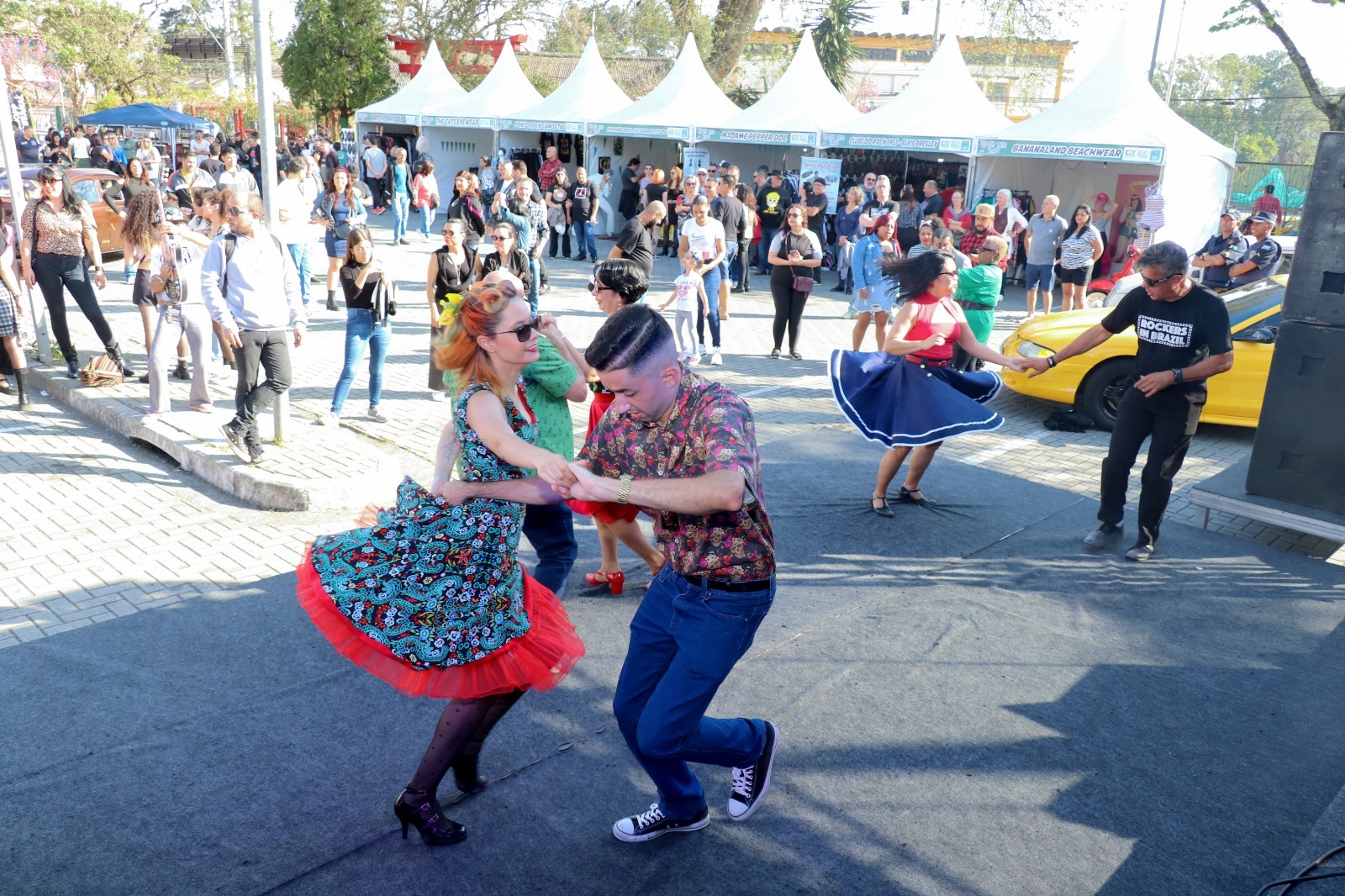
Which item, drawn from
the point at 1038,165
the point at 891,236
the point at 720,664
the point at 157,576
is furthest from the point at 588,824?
the point at 1038,165

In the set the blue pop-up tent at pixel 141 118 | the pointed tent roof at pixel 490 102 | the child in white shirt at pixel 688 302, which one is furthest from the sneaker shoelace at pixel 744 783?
the blue pop-up tent at pixel 141 118

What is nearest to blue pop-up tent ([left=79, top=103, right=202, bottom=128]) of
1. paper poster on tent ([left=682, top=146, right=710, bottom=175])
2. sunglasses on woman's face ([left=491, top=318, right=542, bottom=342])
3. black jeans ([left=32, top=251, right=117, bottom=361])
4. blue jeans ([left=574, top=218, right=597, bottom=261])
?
blue jeans ([left=574, top=218, right=597, bottom=261])

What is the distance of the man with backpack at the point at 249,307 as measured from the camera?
704 cm

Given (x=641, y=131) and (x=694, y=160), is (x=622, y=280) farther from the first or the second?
(x=641, y=131)

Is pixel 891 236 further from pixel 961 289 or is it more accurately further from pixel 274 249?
pixel 274 249

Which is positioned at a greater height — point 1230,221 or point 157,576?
point 1230,221

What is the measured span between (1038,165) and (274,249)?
17968 mm

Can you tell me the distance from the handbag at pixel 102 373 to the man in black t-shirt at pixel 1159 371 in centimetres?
781

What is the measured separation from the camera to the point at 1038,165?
21.1 meters

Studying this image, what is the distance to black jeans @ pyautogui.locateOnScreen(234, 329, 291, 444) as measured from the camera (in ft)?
23.3

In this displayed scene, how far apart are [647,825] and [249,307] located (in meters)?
5.08

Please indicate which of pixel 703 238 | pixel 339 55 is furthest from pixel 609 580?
pixel 339 55

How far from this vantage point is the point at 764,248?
19406 mm

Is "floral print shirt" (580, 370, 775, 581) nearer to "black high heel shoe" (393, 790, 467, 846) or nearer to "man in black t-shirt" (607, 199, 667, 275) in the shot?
"black high heel shoe" (393, 790, 467, 846)
